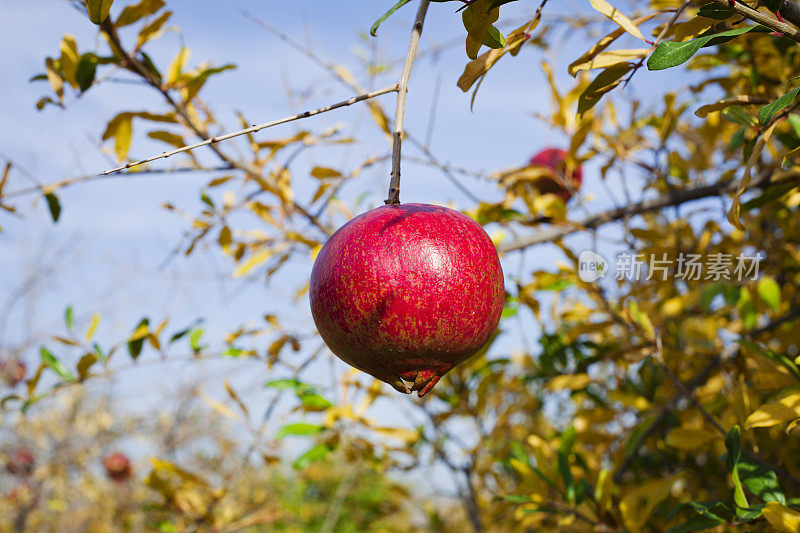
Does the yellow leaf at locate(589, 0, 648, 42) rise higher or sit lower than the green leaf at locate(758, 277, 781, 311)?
higher

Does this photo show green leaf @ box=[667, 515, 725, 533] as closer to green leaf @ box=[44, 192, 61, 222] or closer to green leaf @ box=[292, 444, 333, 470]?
green leaf @ box=[292, 444, 333, 470]

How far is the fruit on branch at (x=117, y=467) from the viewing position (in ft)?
12.3

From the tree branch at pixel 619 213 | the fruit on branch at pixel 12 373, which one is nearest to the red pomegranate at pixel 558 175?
the tree branch at pixel 619 213

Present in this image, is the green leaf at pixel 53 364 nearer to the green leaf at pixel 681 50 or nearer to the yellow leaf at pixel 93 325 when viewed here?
the yellow leaf at pixel 93 325

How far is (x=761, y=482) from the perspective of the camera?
31.9 inches

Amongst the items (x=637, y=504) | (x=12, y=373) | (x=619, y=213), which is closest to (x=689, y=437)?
(x=637, y=504)

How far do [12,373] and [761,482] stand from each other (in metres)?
4.04

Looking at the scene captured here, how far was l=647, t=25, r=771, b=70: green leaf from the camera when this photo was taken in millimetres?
562

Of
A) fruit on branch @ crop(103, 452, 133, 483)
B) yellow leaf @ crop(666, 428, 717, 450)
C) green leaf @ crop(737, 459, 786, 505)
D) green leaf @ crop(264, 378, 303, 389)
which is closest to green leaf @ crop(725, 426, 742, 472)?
green leaf @ crop(737, 459, 786, 505)

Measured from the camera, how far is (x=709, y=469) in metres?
1.57

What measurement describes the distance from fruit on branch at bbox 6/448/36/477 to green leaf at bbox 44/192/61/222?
3.15 m

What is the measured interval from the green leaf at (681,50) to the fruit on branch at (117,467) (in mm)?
4000

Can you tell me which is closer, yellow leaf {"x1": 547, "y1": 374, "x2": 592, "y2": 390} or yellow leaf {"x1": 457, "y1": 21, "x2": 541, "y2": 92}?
yellow leaf {"x1": 457, "y1": 21, "x2": 541, "y2": 92}

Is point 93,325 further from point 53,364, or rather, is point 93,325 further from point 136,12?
point 136,12
